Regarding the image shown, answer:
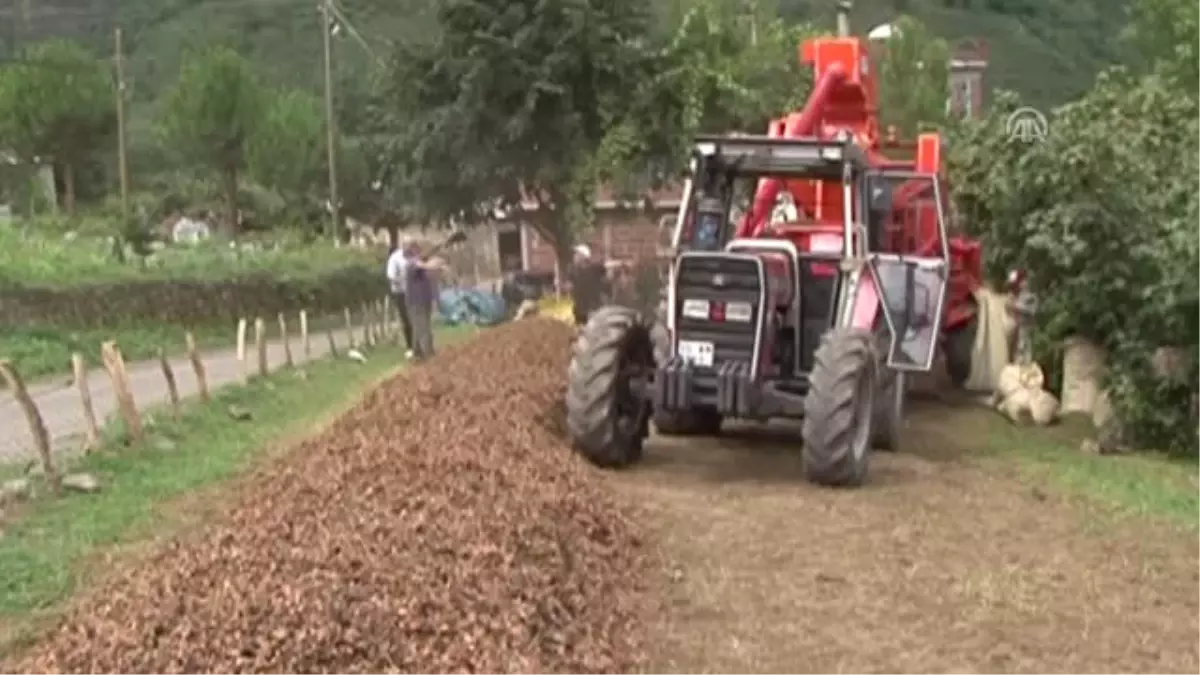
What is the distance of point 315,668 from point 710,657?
6.32 ft

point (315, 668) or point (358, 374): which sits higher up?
point (315, 668)

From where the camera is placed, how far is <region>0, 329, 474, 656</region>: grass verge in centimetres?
962

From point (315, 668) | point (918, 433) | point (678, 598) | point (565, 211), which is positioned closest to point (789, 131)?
point (918, 433)

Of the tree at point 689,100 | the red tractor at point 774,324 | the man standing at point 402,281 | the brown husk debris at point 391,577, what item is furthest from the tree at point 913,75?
the brown husk debris at point 391,577

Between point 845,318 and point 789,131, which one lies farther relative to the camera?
point 789,131

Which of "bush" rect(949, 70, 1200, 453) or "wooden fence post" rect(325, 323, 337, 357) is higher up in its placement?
"bush" rect(949, 70, 1200, 453)

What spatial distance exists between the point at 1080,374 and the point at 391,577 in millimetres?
11128

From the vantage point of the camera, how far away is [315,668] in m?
6.86

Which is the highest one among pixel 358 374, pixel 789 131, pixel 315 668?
pixel 789 131

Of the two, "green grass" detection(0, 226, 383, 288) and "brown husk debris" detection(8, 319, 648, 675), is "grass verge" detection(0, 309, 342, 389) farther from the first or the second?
"brown husk debris" detection(8, 319, 648, 675)

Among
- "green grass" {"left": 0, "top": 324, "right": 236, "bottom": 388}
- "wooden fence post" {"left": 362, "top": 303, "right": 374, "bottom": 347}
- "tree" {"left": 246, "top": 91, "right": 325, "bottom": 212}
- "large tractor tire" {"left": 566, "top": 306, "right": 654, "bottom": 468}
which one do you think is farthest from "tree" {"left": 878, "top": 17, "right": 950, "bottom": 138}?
"large tractor tire" {"left": 566, "top": 306, "right": 654, "bottom": 468}

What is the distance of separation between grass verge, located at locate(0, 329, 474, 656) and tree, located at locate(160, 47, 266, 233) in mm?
41589

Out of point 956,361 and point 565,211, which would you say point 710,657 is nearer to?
point 956,361

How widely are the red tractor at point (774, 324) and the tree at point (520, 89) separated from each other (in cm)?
1616
